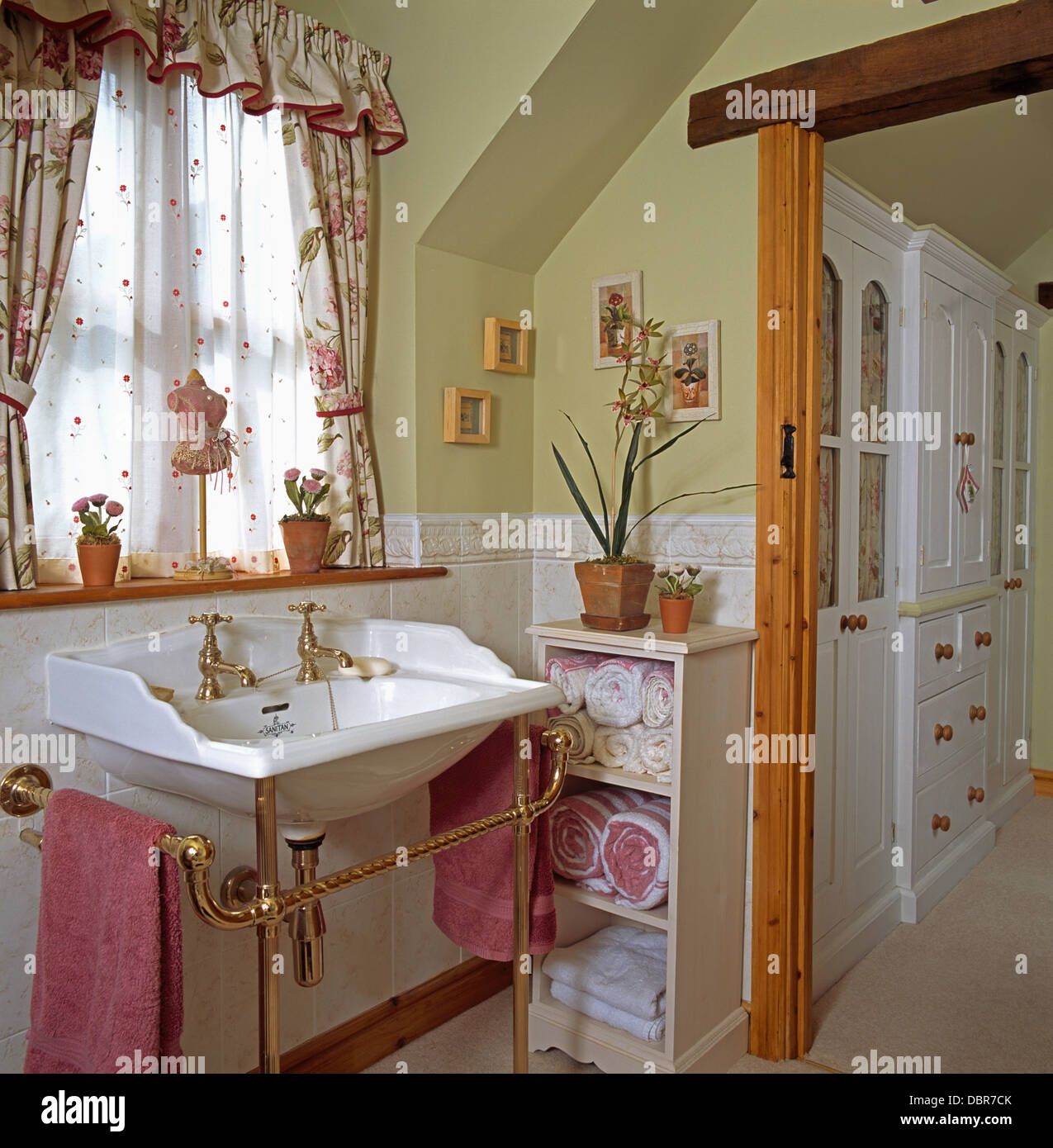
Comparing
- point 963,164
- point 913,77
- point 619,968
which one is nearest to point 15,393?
point 619,968

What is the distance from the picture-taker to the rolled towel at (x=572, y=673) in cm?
219

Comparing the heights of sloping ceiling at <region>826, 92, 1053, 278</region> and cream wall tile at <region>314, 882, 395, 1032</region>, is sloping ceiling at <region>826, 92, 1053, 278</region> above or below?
above

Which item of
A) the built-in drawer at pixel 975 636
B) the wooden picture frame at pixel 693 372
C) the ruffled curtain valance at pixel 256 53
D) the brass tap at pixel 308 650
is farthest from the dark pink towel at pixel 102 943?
the built-in drawer at pixel 975 636

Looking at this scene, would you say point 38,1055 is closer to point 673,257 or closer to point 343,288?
point 343,288

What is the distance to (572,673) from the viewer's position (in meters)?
2.21

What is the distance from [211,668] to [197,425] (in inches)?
21.3

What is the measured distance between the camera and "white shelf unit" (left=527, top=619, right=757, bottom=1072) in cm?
195

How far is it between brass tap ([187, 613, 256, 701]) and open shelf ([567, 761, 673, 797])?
80 cm

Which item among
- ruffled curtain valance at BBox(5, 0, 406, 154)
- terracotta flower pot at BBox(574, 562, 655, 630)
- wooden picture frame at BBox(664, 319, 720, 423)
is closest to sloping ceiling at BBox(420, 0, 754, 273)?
ruffled curtain valance at BBox(5, 0, 406, 154)

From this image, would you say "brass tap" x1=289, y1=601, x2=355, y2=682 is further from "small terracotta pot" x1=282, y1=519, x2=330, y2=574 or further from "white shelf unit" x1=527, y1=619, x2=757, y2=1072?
"white shelf unit" x1=527, y1=619, x2=757, y2=1072

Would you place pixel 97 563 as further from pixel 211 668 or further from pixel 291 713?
pixel 291 713

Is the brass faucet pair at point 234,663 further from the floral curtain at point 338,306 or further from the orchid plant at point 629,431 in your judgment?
the orchid plant at point 629,431

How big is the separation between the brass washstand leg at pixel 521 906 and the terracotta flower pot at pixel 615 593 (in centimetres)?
38

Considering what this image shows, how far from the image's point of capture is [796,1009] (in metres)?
2.15
